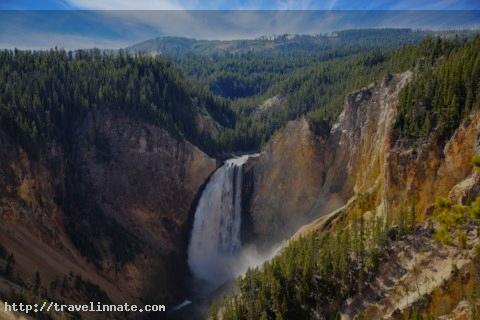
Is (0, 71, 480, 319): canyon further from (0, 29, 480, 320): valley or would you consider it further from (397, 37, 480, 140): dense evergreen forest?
(397, 37, 480, 140): dense evergreen forest

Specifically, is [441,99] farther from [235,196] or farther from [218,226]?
[218,226]

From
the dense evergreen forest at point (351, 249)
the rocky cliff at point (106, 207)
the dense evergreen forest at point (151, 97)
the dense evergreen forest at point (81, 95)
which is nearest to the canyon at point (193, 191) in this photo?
the rocky cliff at point (106, 207)

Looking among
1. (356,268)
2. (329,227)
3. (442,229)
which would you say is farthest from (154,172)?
(442,229)

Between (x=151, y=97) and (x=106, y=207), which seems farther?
(x=151, y=97)

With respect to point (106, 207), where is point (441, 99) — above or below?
below

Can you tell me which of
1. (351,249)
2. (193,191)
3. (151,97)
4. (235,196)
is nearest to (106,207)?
(193,191)

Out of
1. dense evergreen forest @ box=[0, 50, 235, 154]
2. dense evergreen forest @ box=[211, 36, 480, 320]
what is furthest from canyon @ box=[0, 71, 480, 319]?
dense evergreen forest @ box=[0, 50, 235, 154]

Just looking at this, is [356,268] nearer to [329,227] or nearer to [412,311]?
[412,311]

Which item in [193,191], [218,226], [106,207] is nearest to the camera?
[106,207]
